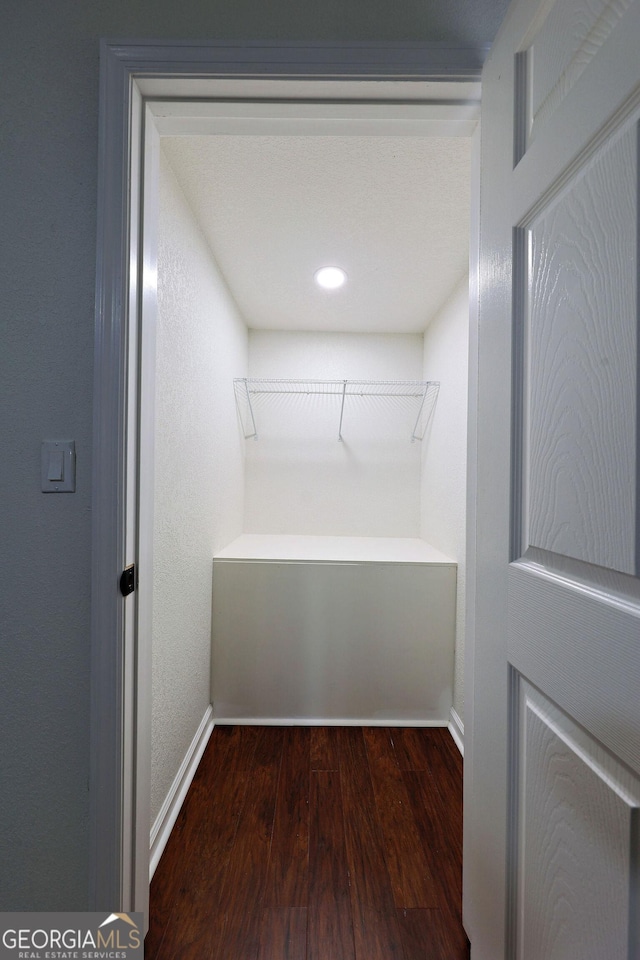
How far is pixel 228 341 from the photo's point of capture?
2.40m

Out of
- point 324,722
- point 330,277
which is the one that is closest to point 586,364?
point 330,277

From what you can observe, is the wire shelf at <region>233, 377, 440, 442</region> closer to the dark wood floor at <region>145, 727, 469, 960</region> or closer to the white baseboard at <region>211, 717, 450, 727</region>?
the white baseboard at <region>211, 717, 450, 727</region>

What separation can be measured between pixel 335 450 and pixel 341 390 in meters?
0.38

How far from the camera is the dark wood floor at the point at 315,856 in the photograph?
1.09 metres

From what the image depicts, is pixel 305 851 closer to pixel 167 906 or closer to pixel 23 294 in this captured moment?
pixel 167 906

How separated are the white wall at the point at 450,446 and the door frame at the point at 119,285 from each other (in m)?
1.28

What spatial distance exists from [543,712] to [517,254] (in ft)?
2.37

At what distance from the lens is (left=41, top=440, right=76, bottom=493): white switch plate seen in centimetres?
A: 92

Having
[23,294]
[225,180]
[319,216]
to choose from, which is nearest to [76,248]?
[23,294]

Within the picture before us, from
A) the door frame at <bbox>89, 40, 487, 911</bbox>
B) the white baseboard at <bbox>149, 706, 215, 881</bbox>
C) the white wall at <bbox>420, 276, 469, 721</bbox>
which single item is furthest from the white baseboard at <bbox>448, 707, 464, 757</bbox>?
the door frame at <bbox>89, 40, 487, 911</bbox>

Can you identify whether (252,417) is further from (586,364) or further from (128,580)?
(586,364)

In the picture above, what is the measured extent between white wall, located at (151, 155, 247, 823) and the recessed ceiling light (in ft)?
1.55

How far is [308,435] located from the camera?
295 cm

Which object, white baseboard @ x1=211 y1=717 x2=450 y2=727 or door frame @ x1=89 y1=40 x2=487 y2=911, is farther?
white baseboard @ x1=211 y1=717 x2=450 y2=727
